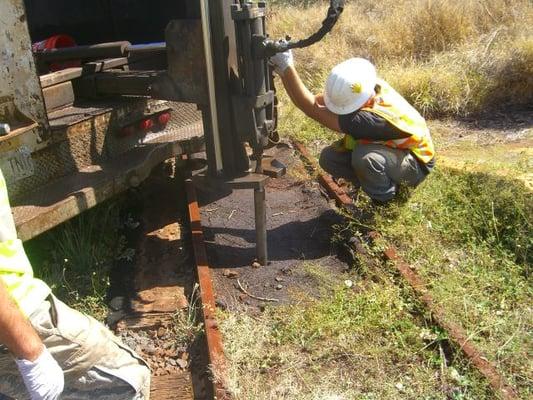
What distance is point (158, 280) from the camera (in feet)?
13.8

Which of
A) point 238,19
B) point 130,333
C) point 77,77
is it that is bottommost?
point 130,333

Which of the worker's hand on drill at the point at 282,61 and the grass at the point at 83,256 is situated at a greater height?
the worker's hand on drill at the point at 282,61

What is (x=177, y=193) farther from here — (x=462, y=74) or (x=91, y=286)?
(x=462, y=74)

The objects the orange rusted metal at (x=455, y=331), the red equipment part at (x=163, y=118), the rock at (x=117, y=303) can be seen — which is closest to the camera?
the orange rusted metal at (x=455, y=331)

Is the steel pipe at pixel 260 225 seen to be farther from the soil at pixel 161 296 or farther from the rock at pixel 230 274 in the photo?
the soil at pixel 161 296

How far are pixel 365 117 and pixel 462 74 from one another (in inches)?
167

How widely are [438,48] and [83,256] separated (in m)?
7.39

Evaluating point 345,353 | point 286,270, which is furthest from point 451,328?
point 286,270

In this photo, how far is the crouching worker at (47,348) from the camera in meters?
2.26

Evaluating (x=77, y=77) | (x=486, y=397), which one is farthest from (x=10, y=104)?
(x=486, y=397)

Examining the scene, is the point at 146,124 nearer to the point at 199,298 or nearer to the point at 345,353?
the point at 199,298

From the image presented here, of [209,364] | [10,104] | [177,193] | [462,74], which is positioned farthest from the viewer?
[462,74]

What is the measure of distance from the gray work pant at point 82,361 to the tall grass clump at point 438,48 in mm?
5847

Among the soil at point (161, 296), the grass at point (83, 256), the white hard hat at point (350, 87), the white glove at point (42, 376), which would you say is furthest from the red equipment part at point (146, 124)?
the white glove at point (42, 376)
